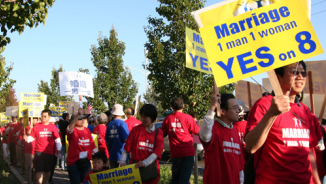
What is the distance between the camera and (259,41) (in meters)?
2.38

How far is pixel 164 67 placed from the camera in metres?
11.5

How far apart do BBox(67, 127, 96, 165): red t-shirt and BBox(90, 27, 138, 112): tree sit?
18696 mm

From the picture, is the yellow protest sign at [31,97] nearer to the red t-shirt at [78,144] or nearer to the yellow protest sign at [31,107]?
the yellow protest sign at [31,107]

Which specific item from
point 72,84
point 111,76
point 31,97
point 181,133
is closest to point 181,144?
point 181,133

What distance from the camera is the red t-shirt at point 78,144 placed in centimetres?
646

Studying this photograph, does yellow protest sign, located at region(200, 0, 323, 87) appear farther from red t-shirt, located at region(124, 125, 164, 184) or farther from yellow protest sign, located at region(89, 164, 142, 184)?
red t-shirt, located at region(124, 125, 164, 184)

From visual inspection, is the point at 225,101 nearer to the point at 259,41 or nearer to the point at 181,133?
the point at 259,41

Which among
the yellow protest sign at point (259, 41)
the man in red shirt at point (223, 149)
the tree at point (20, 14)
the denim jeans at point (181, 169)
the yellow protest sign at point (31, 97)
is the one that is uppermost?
the tree at point (20, 14)

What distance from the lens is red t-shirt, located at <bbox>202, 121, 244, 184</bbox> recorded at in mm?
3527

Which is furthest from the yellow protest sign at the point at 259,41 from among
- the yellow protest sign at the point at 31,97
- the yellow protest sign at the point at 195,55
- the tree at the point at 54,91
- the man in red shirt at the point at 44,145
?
the tree at the point at 54,91

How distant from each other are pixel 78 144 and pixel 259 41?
514 centimetres

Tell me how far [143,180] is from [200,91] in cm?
725

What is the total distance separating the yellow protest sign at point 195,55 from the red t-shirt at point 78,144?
300 cm

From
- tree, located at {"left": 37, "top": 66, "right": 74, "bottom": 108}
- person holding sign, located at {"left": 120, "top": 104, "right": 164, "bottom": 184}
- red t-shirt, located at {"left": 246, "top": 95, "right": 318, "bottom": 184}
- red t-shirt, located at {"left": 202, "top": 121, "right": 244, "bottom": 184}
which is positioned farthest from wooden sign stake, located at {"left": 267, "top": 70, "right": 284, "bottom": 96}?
tree, located at {"left": 37, "top": 66, "right": 74, "bottom": 108}
